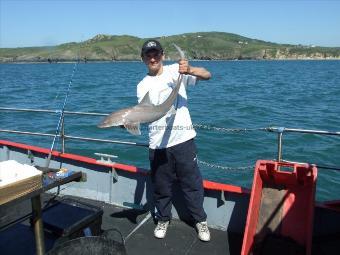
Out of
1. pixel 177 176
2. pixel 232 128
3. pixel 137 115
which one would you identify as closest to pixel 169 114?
pixel 137 115

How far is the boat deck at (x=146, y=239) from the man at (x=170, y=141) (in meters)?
0.15

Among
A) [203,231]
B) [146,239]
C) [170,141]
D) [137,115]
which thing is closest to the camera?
[137,115]

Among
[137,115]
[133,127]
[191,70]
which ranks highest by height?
[191,70]

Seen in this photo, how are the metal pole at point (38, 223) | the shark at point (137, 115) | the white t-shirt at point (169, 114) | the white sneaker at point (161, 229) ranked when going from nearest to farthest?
the metal pole at point (38, 223), the shark at point (137, 115), the white t-shirt at point (169, 114), the white sneaker at point (161, 229)

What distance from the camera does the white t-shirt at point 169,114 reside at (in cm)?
503

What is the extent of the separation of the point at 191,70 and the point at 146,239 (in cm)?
239

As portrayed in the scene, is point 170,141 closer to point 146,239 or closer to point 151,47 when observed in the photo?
point 151,47

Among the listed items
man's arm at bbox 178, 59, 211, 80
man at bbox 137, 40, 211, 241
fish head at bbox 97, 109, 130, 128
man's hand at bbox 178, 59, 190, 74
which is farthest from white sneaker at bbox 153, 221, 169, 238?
man's hand at bbox 178, 59, 190, 74

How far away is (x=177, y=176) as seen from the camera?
18.1 feet

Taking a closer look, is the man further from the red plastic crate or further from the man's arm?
the red plastic crate

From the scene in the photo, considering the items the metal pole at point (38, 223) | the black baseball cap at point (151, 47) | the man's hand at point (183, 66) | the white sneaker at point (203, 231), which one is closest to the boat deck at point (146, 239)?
the white sneaker at point (203, 231)

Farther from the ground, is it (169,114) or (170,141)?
(169,114)

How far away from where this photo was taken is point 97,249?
11.7 feet

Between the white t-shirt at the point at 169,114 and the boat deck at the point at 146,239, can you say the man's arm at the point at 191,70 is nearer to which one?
the white t-shirt at the point at 169,114
